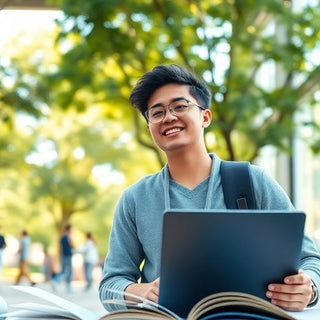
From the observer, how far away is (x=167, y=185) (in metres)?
2.42

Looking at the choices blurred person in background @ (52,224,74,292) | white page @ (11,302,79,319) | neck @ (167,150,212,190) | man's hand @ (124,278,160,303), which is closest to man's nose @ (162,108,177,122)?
neck @ (167,150,212,190)

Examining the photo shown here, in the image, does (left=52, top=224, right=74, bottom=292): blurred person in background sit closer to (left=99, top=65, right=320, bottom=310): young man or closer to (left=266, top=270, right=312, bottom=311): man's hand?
(left=99, top=65, right=320, bottom=310): young man

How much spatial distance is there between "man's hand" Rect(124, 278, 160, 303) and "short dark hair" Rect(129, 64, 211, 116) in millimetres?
566

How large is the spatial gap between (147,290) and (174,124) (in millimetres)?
523

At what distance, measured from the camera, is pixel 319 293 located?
6.97 ft

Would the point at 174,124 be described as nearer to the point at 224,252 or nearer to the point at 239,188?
the point at 239,188

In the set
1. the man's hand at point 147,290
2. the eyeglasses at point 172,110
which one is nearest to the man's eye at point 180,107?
the eyeglasses at point 172,110

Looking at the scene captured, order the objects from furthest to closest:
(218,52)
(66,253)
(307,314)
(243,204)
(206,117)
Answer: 1. (66,253)
2. (218,52)
3. (206,117)
4. (243,204)
5. (307,314)

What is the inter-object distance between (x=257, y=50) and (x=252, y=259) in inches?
417

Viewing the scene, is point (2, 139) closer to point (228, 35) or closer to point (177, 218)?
point (228, 35)

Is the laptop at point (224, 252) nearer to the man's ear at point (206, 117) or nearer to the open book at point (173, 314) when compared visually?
the open book at point (173, 314)

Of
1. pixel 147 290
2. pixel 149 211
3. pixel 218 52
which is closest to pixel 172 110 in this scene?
pixel 149 211

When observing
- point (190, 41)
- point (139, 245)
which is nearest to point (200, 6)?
point (190, 41)

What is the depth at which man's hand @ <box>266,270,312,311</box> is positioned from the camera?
1.94 meters
